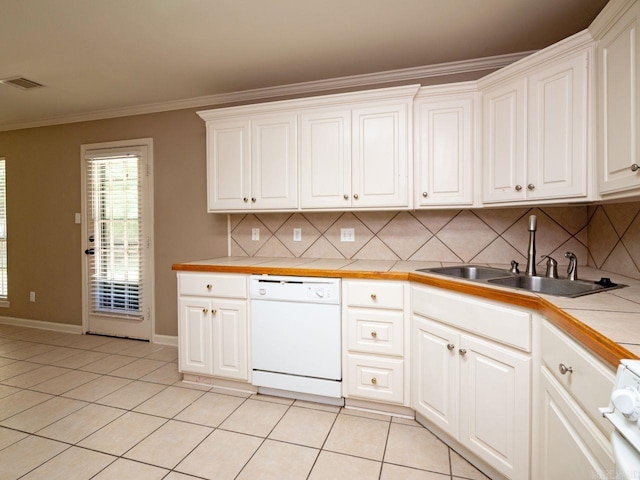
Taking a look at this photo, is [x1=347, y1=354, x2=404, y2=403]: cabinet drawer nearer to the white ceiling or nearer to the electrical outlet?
the electrical outlet

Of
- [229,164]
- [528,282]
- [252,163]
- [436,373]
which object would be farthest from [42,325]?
[528,282]

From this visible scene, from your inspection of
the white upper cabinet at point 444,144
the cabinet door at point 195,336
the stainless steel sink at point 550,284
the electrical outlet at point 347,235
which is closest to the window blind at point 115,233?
the cabinet door at point 195,336

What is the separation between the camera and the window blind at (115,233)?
3.52 m

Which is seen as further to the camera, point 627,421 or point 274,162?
point 274,162

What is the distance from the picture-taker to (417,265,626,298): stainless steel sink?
157cm

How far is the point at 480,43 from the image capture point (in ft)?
7.43

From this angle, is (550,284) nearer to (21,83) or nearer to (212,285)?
(212,285)

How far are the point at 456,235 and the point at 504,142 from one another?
0.78 metres

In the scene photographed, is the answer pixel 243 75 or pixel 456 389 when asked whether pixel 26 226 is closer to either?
pixel 243 75

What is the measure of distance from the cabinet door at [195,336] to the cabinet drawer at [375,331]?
107 centimetres

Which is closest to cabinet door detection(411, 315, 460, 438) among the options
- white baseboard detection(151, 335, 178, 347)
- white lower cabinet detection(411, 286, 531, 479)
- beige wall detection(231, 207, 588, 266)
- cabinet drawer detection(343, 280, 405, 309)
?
white lower cabinet detection(411, 286, 531, 479)

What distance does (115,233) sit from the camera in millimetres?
3615

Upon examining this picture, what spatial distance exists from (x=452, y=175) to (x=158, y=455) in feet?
7.89

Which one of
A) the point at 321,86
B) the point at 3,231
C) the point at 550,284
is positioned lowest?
the point at 550,284
